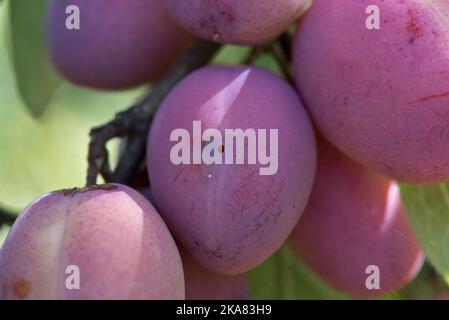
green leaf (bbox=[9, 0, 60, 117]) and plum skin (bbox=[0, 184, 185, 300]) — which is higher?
green leaf (bbox=[9, 0, 60, 117])

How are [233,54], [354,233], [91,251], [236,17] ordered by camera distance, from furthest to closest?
[233,54]
[354,233]
[236,17]
[91,251]

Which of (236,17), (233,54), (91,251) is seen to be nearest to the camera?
(91,251)

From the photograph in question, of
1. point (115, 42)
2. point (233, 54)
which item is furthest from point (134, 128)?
point (233, 54)

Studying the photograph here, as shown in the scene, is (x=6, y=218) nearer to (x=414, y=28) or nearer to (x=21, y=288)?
(x=21, y=288)

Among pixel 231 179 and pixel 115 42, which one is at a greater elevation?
pixel 115 42

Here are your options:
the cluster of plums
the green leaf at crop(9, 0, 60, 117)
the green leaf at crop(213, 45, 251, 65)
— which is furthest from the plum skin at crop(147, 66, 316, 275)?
the green leaf at crop(9, 0, 60, 117)

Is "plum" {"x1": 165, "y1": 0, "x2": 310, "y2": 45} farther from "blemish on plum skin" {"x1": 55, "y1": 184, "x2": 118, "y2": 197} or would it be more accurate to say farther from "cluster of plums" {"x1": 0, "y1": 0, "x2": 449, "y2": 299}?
"blemish on plum skin" {"x1": 55, "y1": 184, "x2": 118, "y2": 197}
